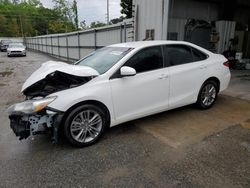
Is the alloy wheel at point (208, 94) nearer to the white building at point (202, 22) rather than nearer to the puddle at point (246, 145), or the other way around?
the puddle at point (246, 145)

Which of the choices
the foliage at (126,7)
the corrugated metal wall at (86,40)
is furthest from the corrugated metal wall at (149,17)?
the foliage at (126,7)

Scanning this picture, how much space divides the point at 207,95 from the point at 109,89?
2420 millimetres

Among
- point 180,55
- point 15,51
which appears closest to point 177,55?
point 180,55

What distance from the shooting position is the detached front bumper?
293cm

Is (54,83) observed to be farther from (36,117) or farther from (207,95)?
(207,95)

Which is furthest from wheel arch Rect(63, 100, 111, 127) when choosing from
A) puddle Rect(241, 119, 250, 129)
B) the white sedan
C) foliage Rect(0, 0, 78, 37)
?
foliage Rect(0, 0, 78, 37)

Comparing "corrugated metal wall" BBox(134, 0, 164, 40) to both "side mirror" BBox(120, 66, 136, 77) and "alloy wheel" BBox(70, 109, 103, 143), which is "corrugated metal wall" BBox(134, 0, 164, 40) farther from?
"alloy wheel" BBox(70, 109, 103, 143)

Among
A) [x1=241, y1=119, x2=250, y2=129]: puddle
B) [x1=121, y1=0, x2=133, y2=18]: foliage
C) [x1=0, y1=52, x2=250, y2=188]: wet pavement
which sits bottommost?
[x1=0, y1=52, x2=250, y2=188]: wet pavement

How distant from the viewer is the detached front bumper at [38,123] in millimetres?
2926

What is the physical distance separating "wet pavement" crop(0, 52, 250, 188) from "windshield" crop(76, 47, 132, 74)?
115cm

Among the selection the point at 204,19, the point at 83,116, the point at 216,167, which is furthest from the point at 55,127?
the point at 204,19

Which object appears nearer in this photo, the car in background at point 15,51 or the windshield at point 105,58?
the windshield at point 105,58

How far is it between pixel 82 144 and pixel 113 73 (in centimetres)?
120

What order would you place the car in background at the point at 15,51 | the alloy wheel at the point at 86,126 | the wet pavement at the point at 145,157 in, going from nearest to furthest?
the wet pavement at the point at 145,157 < the alloy wheel at the point at 86,126 < the car in background at the point at 15,51
